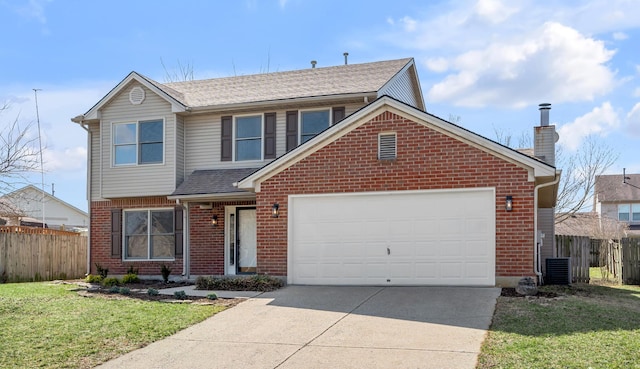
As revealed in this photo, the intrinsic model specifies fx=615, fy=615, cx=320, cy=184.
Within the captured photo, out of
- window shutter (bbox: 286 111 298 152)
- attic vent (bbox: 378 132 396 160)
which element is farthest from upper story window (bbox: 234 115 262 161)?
attic vent (bbox: 378 132 396 160)

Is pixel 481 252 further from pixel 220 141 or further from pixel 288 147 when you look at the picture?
pixel 220 141

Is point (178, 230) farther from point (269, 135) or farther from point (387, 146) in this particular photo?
point (387, 146)

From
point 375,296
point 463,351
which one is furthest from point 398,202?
point 463,351

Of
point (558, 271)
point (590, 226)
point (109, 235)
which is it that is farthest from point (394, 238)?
point (590, 226)

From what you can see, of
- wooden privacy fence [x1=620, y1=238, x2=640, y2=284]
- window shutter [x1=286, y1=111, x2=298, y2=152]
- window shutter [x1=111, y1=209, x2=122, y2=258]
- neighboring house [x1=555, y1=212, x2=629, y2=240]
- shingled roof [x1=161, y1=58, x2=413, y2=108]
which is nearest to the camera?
window shutter [x1=286, y1=111, x2=298, y2=152]

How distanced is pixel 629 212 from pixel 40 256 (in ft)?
132

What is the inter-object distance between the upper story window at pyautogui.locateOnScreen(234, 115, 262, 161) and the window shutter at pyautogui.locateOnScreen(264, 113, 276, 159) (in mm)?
213

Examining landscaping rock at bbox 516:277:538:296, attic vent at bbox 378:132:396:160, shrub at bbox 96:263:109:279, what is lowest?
shrub at bbox 96:263:109:279

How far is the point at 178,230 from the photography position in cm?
1827

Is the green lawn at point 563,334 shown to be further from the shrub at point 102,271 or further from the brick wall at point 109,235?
the shrub at point 102,271

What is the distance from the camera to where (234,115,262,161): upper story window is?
18.0 m

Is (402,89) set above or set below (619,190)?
above

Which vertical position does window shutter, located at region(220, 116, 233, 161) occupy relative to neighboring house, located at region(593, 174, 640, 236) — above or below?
above

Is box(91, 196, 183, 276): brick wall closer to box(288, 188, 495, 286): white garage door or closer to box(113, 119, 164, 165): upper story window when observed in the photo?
box(113, 119, 164, 165): upper story window
